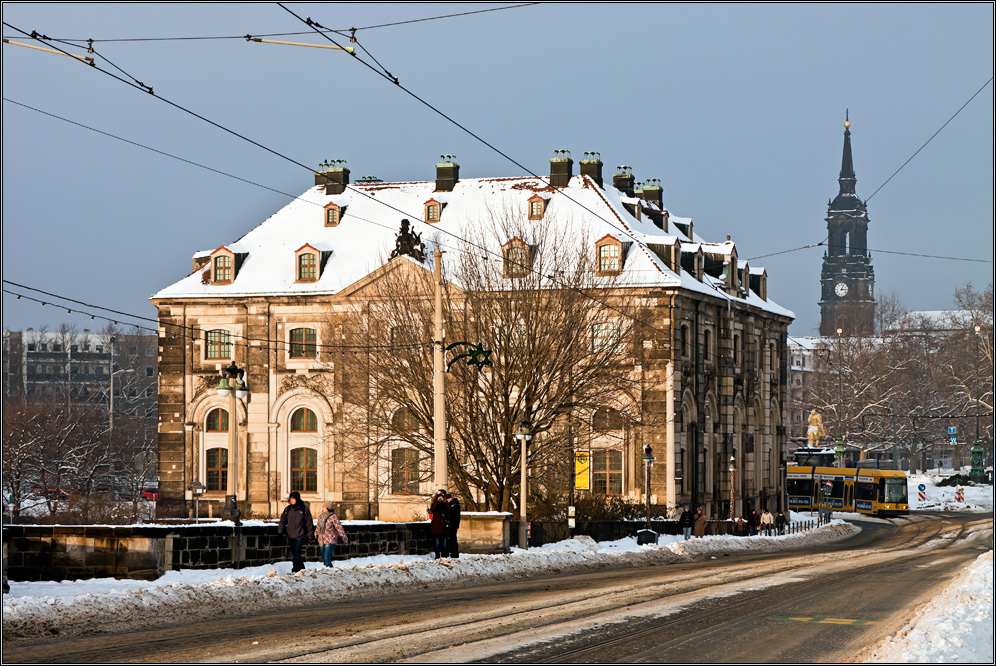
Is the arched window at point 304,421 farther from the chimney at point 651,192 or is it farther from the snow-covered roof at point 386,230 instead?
the chimney at point 651,192

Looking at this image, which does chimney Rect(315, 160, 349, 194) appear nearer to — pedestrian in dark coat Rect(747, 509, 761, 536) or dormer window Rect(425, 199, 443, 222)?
dormer window Rect(425, 199, 443, 222)

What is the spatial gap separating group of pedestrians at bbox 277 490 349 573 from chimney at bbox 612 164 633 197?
4519 centimetres

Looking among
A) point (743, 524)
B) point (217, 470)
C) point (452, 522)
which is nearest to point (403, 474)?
point (217, 470)

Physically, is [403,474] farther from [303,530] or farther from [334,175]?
[303,530]

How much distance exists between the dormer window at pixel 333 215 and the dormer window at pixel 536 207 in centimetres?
991

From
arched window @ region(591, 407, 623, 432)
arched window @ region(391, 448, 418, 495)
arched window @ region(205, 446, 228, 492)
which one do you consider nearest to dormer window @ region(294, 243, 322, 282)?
arched window @ region(205, 446, 228, 492)

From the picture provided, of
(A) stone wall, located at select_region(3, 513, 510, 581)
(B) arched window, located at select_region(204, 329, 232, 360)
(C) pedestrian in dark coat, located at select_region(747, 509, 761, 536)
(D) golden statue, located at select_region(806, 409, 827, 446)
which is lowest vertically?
(C) pedestrian in dark coat, located at select_region(747, 509, 761, 536)

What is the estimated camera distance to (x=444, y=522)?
85.1ft

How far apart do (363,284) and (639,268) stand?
1210cm

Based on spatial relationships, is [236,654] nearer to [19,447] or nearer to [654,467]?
[654,467]

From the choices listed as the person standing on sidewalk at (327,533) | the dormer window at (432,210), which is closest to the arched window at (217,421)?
the dormer window at (432,210)

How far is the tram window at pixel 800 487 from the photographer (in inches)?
3019

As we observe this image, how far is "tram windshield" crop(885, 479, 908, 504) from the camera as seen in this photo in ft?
241

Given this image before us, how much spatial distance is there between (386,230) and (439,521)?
37371 mm
